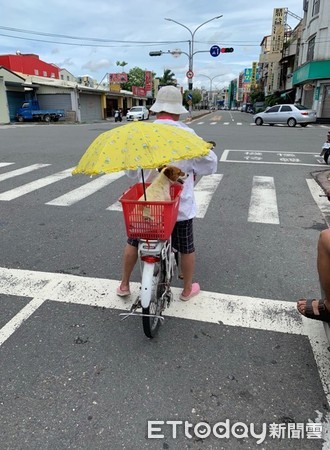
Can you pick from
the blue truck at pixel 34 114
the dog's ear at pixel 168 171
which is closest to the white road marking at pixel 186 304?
the dog's ear at pixel 168 171

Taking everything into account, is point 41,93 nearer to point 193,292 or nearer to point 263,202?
point 263,202

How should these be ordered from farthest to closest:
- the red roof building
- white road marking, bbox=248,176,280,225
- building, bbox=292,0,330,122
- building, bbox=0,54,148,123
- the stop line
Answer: the red roof building < building, bbox=0,54,148,123 < building, bbox=292,0,330,122 < the stop line < white road marking, bbox=248,176,280,225

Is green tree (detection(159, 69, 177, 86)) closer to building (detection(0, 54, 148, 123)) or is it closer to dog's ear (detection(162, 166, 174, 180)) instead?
building (detection(0, 54, 148, 123))

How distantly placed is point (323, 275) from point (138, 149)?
1442mm

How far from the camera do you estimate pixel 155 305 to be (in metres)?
2.72

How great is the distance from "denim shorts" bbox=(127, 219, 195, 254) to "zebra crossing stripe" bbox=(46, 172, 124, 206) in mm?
3724

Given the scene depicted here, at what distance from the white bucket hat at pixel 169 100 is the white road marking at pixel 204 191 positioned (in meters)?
2.97

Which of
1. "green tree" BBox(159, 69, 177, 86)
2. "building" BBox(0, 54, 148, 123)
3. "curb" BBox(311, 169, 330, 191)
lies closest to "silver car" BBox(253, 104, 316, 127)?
"curb" BBox(311, 169, 330, 191)

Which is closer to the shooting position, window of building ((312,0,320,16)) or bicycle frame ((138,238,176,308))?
bicycle frame ((138,238,176,308))

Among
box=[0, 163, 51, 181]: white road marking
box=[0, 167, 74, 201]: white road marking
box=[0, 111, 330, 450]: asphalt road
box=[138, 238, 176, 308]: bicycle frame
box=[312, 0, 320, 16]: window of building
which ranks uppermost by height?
box=[312, 0, 320, 16]: window of building

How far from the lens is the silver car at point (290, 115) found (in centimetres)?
2469

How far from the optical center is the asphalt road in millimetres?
2029

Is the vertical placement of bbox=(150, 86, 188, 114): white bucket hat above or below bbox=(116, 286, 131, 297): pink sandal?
above

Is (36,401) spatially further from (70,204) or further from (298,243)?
(70,204)
